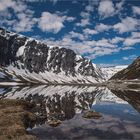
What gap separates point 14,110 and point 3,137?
28.1 metres

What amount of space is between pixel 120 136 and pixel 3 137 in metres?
19.8

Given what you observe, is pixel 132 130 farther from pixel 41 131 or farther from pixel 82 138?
pixel 41 131

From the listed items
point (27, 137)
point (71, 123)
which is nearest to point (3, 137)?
point (27, 137)

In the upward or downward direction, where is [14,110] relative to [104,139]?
upward

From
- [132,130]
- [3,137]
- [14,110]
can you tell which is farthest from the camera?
[14,110]

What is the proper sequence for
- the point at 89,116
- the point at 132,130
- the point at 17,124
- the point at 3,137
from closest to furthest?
1. the point at 3,137
2. the point at 17,124
3. the point at 132,130
4. the point at 89,116

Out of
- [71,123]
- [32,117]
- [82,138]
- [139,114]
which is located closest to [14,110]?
[32,117]

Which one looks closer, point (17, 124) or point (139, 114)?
point (17, 124)

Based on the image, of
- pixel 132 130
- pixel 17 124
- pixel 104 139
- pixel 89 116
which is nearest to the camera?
pixel 104 139

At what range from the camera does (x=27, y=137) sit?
43.4 meters

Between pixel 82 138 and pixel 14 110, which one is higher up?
pixel 14 110

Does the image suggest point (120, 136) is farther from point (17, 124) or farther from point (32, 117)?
point (32, 117)

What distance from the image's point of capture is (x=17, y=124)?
→ 52.8 metres

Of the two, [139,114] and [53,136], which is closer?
[53,136]
